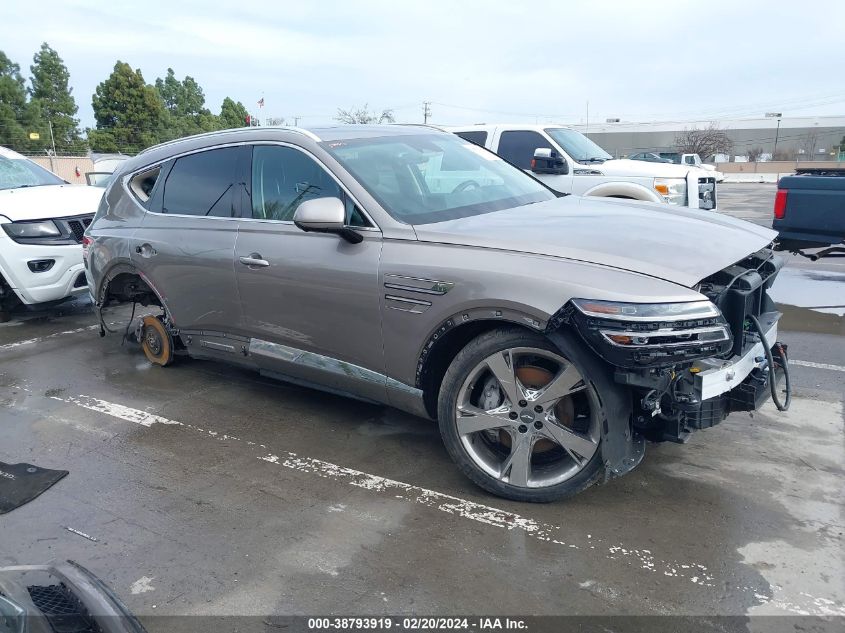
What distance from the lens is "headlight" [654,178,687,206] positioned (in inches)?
361

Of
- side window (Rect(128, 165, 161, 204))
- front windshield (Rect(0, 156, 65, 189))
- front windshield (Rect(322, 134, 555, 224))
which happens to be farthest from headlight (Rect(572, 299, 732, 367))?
front windshield (Rect(0, 156, 65, 189))

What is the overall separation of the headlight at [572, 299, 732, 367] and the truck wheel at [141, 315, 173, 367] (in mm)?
3919

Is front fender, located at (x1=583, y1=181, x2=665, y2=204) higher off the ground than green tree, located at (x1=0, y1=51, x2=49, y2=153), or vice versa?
green tree, located at (x1=0, y1=51, x2=49, y2=153)

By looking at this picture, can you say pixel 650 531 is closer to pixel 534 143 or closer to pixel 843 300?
pixel 843 300

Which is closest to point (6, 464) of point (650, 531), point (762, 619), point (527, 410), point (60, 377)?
point (60, 377)

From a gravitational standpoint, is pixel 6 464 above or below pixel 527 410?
below

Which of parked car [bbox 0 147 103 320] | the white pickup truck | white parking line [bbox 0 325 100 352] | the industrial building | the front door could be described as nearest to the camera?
the front door

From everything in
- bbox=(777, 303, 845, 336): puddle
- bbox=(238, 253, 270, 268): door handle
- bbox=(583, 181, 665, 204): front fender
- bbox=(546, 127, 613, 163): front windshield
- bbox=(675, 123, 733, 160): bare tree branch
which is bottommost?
bbox=(777, 303, 845, 336): puddle

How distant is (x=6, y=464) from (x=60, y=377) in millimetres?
1739

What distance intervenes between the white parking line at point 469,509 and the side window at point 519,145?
270 inches

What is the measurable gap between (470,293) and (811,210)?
5.92 metres

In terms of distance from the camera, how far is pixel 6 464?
407 centimetres

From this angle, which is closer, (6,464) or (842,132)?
(6,464)

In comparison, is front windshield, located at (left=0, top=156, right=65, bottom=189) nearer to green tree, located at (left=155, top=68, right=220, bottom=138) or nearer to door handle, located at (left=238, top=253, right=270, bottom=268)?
door handle, located at (left=238, top=253, right=270, bottom=268)
